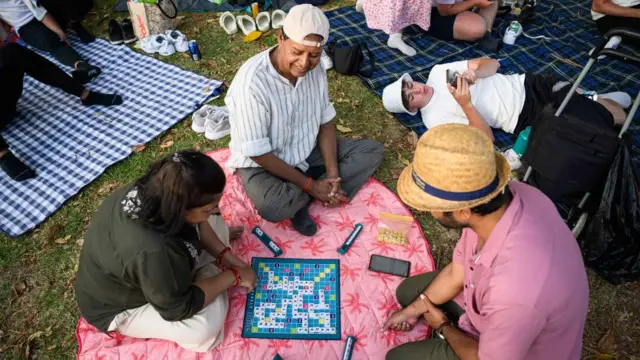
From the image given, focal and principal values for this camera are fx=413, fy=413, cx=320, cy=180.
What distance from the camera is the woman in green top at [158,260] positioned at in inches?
84.5

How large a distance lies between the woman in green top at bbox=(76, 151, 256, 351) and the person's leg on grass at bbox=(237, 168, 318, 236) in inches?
28.5

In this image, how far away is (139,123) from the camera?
15.9 feet

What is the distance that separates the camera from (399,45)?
5668mm

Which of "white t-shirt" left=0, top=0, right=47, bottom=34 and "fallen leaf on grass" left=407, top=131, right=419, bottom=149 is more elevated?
"white t-shirt" left=0, top=0, right=47, bottom=34

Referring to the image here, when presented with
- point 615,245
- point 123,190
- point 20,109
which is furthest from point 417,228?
point 20,109

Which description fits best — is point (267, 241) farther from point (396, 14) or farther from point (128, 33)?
point (128, 33)

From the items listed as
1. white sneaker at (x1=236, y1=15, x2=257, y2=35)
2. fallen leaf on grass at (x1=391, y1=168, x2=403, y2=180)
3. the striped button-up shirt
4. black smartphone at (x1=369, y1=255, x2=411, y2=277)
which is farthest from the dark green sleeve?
white sneaker at (x1=236, y1=15, x2=257, y2=35)

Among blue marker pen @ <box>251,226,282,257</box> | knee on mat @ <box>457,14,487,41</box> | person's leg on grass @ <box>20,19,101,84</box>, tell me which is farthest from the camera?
knee on mat @ <box>457,14,487,41</box>

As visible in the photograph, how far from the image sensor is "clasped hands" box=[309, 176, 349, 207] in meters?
3.68

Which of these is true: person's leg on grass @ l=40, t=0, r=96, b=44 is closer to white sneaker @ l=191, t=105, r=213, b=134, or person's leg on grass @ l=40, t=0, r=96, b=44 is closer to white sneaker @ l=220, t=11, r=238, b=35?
white sneaker @ l=220, t=11, r=238, b=35

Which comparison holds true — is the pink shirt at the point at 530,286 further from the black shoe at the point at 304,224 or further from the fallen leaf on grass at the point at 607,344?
the black shoe at the point at 304,224

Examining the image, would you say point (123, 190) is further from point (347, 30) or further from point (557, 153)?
point (347, 30)

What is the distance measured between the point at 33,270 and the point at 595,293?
15.8ft

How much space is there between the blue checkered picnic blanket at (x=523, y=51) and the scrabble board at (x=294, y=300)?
2201 millimetres
